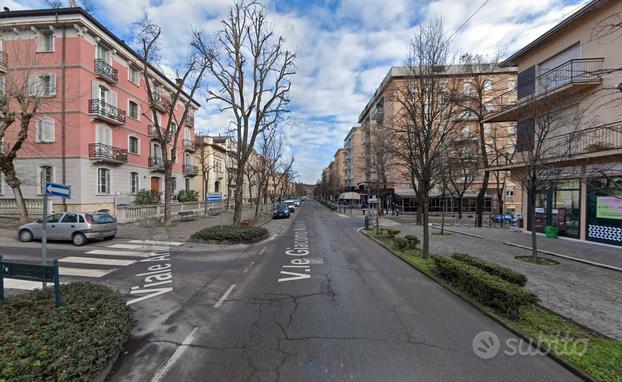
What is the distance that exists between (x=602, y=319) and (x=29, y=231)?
19.4m

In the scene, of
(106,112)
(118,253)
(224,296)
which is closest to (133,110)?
(106,112)

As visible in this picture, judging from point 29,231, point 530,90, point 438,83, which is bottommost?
point 29,231

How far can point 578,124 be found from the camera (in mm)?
11109

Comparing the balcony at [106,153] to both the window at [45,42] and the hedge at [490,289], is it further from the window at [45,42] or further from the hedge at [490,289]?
the hedge at [490,289]

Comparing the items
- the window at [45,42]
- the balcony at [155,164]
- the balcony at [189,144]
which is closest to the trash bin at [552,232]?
the balcony at [155,164]

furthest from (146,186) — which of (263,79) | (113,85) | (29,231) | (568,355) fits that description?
(568,355)

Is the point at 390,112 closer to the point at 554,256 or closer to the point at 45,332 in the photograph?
the point at 554,256

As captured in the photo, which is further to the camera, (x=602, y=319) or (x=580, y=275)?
(x=580, y=275)

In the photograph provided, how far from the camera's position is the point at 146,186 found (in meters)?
25.9

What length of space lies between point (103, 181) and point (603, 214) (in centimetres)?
3160

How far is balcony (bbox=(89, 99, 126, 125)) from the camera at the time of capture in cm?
1959

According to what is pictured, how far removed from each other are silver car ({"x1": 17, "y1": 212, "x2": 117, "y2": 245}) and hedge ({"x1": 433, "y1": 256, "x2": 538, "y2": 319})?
14057 millimetres

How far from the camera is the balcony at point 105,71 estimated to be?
65.0 ft

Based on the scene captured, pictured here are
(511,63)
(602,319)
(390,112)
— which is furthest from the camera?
(390,112)
